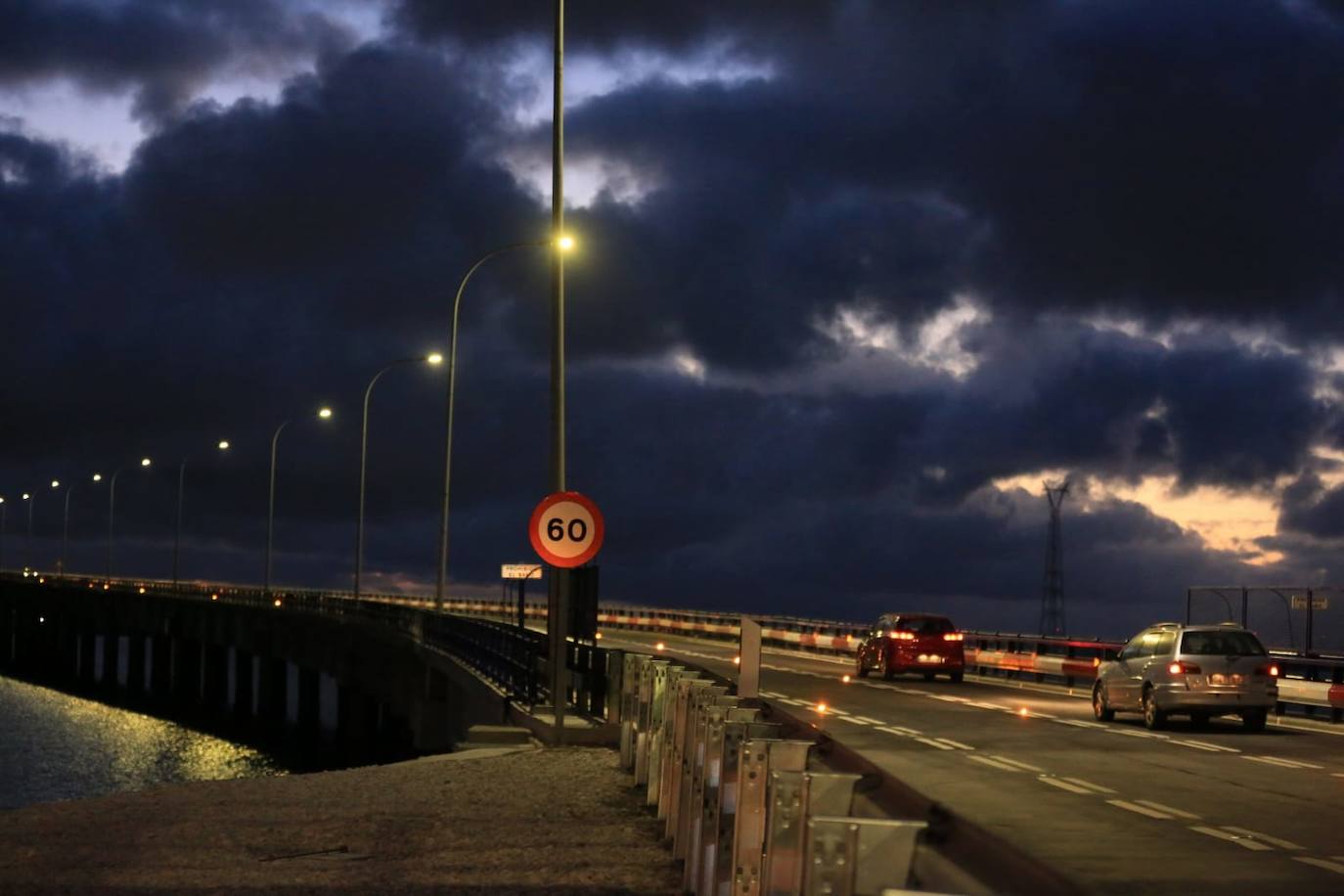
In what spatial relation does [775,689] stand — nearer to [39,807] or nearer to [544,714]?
[544,714]

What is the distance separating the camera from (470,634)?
44281mm

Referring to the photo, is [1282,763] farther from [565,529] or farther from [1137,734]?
[565,529]

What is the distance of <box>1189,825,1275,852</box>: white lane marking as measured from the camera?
14.5 meters

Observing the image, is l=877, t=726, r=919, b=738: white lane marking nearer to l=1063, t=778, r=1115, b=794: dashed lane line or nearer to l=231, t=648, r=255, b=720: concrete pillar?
l=1063, t=778, r=1115, b=794: dashed lane line

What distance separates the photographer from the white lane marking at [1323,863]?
43.3ft

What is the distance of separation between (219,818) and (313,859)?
315 cm

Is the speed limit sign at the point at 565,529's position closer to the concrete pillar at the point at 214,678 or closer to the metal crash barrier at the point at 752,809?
the metal crash barrier at the point at 752,809

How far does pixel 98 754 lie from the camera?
258 ft

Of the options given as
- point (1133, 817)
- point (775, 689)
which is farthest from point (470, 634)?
point (1133, 817)

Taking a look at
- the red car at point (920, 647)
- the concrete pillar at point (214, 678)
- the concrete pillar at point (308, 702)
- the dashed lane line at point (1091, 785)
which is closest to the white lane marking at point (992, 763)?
the dashed lane line at point (1091, 785)

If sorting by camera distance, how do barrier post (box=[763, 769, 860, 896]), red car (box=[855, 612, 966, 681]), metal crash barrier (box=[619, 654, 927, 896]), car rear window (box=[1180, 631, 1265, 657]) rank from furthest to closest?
red car (box=[855, 612, 966, 681]) < car rear window (box=[1180, 631, 1265, 657]) < barrier post (box=[763, 769, 860, 896]) < metal crash barrier (box=[619, 654, 927, 896])

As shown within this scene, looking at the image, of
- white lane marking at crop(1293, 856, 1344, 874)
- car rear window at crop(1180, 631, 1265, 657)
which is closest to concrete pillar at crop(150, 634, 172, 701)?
car rear window at crop(1180, 631, 1265, 657)

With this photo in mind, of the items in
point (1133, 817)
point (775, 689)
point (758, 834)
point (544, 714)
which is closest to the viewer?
point (758, 834)

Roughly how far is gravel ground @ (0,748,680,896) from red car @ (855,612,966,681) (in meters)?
25.1
